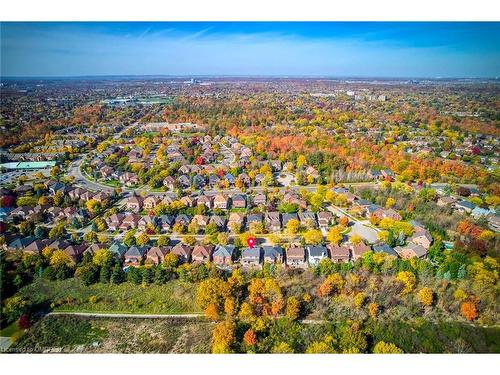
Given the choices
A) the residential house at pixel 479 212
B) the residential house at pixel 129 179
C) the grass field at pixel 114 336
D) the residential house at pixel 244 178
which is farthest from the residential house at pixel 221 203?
the residential house at pixel 479 212

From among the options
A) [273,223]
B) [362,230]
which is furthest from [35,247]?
[362,230]

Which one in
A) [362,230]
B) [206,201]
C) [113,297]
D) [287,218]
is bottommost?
[113,297]

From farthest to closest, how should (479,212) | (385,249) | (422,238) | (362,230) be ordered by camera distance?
(479,212)
(362,230)
(422,238)
(385,249)

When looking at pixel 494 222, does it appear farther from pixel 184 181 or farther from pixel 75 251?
pixel 75 251

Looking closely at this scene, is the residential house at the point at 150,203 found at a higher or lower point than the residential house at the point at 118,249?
higher

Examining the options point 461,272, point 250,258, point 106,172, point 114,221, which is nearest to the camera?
point 461,272

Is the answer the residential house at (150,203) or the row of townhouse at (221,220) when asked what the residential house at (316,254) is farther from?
the residential house at (150,203)
